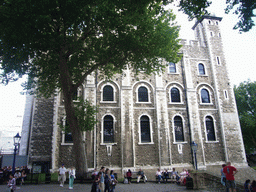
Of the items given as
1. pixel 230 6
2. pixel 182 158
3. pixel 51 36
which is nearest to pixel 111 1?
pixel 51 36

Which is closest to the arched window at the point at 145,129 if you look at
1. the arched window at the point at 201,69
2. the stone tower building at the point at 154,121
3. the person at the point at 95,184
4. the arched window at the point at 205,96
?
the stone tower building at the point at 154,121

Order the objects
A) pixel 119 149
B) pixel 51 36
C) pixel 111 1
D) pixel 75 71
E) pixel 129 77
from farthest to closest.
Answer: pixel 129 77 → pixel 119 149 → pixel 75 71 → pixel 51 36 → pixel 111 1

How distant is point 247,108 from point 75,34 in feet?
89.4

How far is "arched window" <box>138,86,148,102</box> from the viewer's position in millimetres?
19487

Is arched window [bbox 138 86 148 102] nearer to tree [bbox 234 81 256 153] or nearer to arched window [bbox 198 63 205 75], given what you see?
arched window [bbox 198 63 205 75]

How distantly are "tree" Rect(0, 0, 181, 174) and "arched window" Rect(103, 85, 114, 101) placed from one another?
5.30 metres

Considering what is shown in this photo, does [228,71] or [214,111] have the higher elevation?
[228,71]

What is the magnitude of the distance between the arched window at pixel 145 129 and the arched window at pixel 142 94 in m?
1.85

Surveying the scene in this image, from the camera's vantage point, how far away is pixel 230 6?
7.93 meters

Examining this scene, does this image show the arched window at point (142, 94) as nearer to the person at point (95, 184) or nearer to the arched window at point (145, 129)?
the arched window at point (145, 129)

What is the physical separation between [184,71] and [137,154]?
1075cm

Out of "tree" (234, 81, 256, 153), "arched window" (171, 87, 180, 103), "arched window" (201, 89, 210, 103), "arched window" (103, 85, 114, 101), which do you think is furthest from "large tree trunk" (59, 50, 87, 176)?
"tree" (234, 81, 256, 153)

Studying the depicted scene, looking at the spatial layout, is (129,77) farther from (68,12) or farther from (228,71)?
(228,71)

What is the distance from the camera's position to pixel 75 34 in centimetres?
1191
